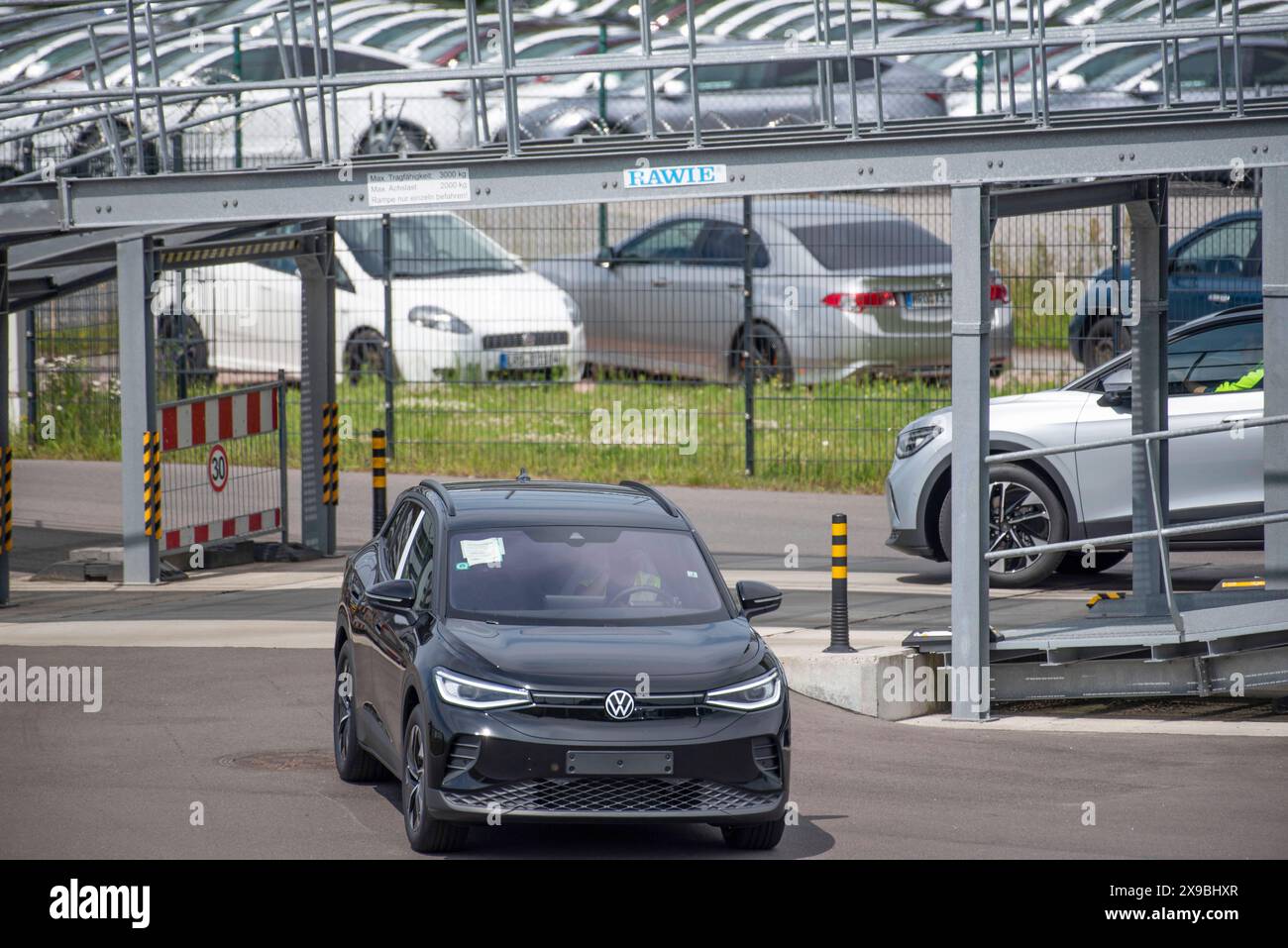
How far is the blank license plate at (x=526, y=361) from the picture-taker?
20.2 m

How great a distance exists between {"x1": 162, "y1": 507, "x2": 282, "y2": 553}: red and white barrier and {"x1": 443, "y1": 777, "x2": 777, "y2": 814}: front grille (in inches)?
338

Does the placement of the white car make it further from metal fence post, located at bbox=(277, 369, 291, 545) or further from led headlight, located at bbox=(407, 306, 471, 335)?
metal fence post, located at bbox=(277, 369, 291, 545)

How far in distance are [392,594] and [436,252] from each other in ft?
43.1

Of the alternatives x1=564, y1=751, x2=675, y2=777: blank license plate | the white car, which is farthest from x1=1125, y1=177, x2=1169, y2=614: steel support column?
the white car

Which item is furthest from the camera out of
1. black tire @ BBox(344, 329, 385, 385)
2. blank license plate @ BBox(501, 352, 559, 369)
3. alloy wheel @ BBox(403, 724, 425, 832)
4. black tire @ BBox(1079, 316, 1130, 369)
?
black tire @ BBox(344, 329, 385, 385)

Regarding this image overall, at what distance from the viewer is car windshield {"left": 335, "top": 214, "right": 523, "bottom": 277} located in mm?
20516

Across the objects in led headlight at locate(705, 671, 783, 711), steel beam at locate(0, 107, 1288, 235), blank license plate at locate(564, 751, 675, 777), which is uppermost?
steel beam at locate(0, 107, 1288, 235)

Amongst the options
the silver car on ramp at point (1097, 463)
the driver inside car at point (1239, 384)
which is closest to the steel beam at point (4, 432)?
the silver car on ramp at point (1097, 463)

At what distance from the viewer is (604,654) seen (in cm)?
748

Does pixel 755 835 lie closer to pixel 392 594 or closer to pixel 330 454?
pixel 392 594

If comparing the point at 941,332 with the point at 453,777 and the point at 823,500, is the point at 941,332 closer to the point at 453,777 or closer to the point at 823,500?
the point at 823,500

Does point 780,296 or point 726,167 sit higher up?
point 726,167

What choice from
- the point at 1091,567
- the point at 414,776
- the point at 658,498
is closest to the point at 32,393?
the point at 1091,567
